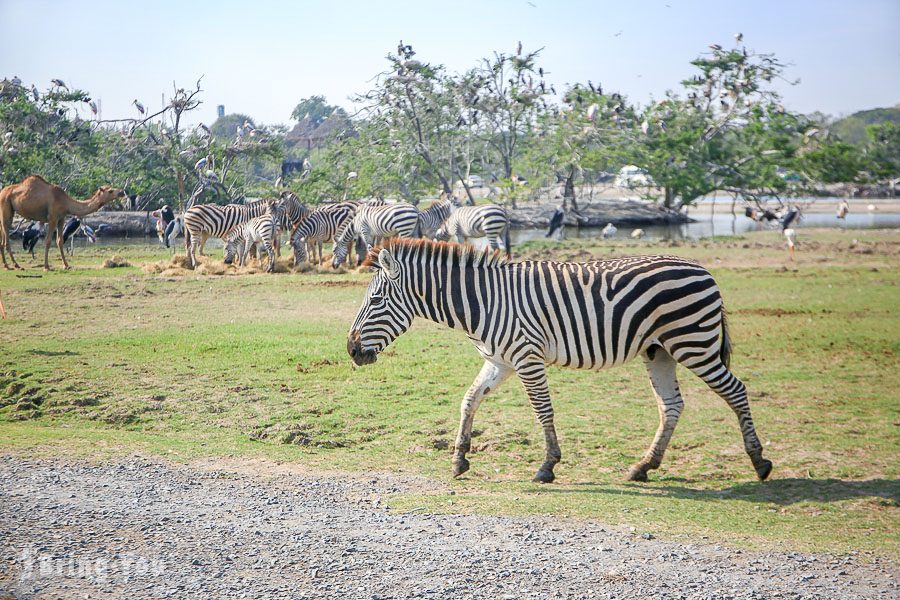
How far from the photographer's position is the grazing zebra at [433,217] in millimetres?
23047

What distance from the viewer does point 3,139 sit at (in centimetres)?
2884

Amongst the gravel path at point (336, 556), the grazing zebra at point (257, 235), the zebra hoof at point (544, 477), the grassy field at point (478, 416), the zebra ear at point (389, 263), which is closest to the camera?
the gravel path at point (336, 556)

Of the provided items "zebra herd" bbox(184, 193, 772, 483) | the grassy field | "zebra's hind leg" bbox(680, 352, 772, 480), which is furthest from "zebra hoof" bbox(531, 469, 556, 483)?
"zebra's hind leg" bbox(680, 352, 772, 480)

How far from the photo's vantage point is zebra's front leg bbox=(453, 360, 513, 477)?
693cm

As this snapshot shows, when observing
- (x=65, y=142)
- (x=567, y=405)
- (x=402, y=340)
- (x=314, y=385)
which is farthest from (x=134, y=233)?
(x=567, y=405)

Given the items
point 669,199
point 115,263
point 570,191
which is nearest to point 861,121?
point 669,199

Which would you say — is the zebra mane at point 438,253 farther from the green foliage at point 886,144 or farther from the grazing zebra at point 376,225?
the green foliage at point 886,144

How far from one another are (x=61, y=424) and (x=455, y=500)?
445 centimetres

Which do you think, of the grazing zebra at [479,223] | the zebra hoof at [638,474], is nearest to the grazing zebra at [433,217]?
the grazing zebra at [479,223]

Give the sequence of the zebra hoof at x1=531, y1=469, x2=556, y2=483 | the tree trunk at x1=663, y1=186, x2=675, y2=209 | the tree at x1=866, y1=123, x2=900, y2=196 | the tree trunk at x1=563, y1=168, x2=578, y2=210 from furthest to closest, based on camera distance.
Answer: the tree at x1=866, y1=123, x2=900, y2=196 < the tree trunk at x1=663, y1=186, x2=675, y2=209 < the tree trunk at x1=563, y1=168, x2=578, y2=210 < the zebra hoof at x1=531, y1=469, x2=556, y2=483

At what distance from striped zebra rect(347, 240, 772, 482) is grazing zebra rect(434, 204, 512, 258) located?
44.7ft

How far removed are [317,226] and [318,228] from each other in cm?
6

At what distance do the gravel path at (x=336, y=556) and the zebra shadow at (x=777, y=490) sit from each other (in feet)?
3.68

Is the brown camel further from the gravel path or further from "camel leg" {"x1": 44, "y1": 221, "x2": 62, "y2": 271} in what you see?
the gravel path
